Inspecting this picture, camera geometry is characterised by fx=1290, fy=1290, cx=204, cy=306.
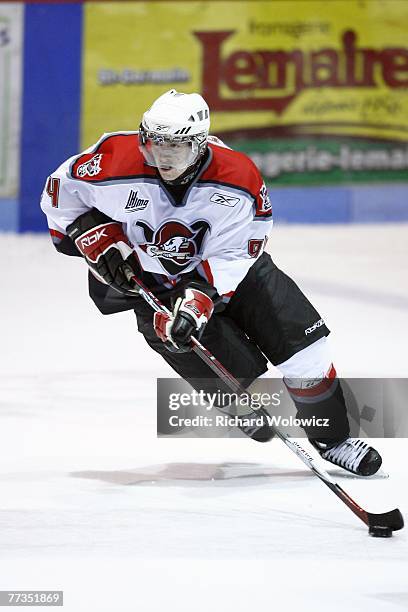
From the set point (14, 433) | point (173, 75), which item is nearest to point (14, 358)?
point (14, 433)

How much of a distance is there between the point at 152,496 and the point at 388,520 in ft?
2.22

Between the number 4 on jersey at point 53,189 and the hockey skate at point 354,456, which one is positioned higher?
the number 4 on jersey at point 53,189

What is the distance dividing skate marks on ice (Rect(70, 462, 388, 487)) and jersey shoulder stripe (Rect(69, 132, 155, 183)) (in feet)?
2.69

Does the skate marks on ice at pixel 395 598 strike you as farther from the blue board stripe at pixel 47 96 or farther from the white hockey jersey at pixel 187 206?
the blue board stripe at pixel 47 96

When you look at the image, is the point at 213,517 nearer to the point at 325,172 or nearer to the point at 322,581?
the point at 322,581

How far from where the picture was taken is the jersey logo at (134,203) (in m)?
3.55

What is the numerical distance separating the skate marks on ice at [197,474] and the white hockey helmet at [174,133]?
833mm

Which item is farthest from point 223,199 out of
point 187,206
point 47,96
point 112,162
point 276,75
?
point 47,96

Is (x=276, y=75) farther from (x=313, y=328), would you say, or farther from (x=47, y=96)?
(x=313, y=328)

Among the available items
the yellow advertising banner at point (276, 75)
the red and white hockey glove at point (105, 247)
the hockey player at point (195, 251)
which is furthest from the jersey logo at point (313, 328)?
the yellow advertising banner at point (276, 75)

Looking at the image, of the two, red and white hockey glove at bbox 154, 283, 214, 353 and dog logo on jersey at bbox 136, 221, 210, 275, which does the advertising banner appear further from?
red and white hockey glove at bbox 154, 283, 214, 353

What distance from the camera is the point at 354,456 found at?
3.58 m

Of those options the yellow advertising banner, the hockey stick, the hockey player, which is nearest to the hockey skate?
the hockey player

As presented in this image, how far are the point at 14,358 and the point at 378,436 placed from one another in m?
1.71
